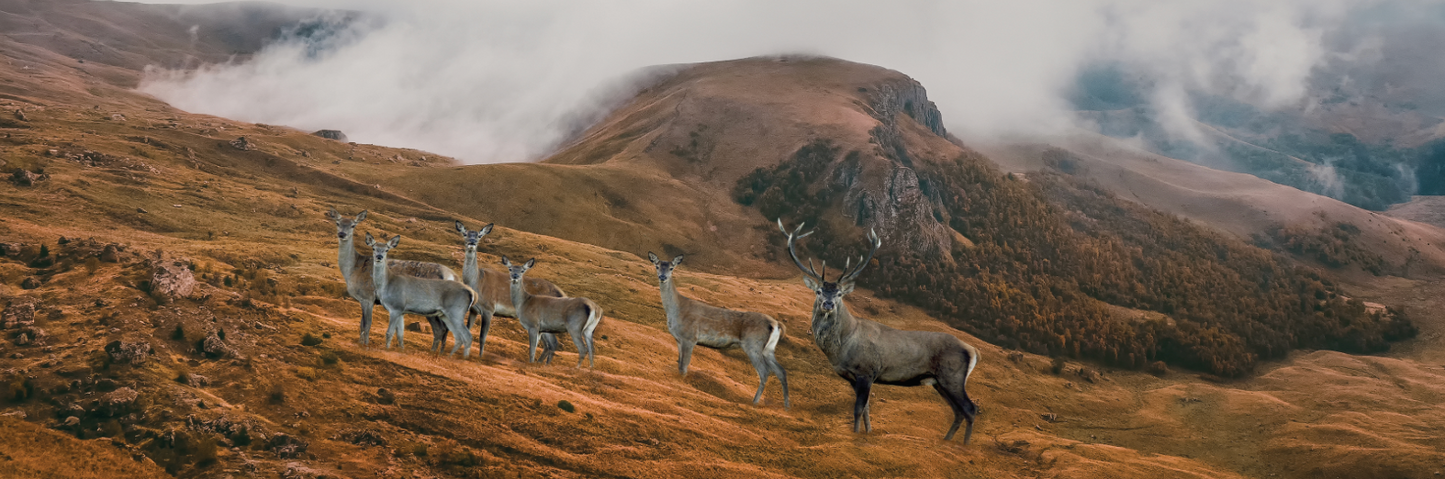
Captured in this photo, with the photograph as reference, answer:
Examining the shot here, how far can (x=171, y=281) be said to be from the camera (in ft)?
77.8

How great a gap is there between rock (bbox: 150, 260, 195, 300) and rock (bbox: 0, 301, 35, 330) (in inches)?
113

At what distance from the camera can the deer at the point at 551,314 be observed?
84.6ft

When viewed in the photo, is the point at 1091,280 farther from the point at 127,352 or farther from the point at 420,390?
the point at 127,352

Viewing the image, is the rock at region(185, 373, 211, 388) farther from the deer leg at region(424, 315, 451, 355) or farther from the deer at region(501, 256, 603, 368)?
the deer at region(501, 256, 603, 368)

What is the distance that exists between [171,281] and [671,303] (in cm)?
1585

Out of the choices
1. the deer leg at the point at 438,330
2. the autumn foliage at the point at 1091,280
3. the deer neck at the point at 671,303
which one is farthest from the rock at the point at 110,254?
the autumn foliage at the point at 1091,280

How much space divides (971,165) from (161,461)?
5401 inches

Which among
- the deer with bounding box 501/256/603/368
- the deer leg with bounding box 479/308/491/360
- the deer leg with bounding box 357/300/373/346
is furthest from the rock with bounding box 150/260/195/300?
the deer with bounding box 501/256/603/368

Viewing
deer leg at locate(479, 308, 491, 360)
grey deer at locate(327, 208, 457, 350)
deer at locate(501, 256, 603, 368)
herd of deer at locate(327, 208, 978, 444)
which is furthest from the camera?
deer at locate(501, 256, 603, 368)

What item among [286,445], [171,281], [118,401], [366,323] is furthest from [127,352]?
[366,323]

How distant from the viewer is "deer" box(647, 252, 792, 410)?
25672 millimetres

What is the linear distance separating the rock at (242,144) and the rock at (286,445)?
72.4m

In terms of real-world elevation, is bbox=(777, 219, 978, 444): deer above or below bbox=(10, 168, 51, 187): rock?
below

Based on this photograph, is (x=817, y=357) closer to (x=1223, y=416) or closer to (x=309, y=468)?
(x=1223, y=416)
